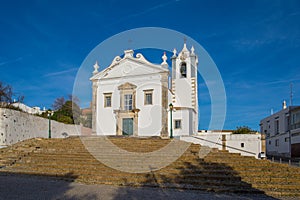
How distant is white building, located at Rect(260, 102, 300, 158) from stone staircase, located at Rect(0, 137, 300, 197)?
1576 centimetres

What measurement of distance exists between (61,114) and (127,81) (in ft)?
42.1

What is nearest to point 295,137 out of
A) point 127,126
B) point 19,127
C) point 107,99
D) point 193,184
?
point 127,126

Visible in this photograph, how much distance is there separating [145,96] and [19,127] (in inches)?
364

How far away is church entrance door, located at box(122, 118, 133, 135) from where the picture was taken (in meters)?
20.9

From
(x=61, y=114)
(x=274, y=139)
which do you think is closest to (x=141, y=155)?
(x=61, y=114)

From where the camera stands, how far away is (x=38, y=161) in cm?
1242

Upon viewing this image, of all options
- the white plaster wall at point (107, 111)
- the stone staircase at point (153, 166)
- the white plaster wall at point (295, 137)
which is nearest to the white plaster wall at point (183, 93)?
the white plaster wall at point (107, 111)

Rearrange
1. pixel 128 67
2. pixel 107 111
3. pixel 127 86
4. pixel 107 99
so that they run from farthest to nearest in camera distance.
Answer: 1. pixel 107 99
2. pixel 128 67
3. pixel 107 111
4. pixel 127 86

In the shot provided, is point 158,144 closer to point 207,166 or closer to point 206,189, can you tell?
point 207,166

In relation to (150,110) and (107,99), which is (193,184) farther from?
(107,99)

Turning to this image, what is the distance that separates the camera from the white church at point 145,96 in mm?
20109

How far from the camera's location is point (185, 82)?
72.4ft

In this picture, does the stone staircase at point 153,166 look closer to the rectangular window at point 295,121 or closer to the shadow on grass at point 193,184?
the shadow on grass at point 193,184

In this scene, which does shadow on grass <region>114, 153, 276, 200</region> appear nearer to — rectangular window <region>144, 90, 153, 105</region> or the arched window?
rectangular window <region>144, 90, 153, 105</region>
